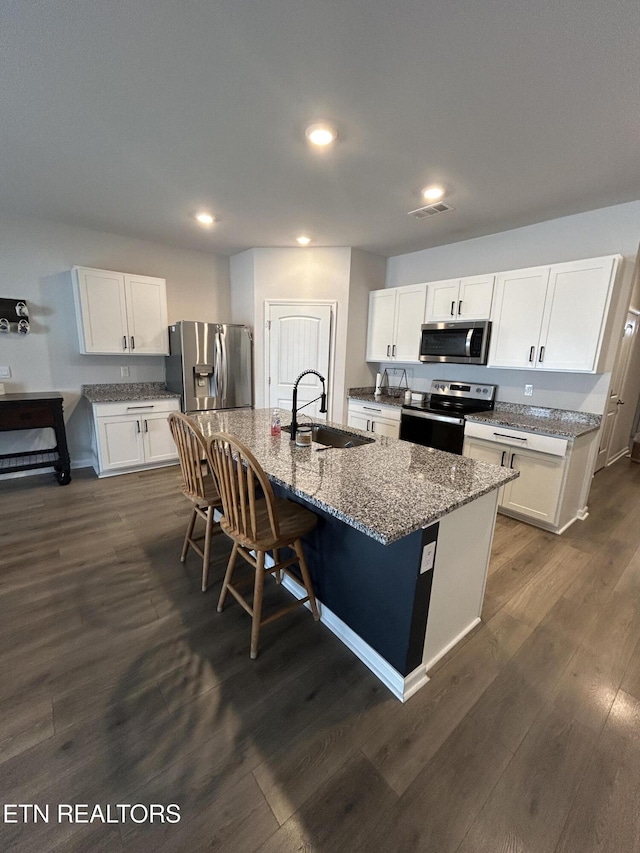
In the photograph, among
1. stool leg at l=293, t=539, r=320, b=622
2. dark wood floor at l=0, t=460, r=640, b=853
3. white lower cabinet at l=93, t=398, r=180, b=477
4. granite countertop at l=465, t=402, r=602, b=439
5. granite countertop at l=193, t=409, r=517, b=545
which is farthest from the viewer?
white lower cabinet at l=93, t=398, r=180, b=477

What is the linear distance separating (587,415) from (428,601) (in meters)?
2.69

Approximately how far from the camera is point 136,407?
393 centimetres

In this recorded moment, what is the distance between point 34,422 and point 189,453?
2.49 m

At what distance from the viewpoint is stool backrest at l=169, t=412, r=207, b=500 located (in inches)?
78.9

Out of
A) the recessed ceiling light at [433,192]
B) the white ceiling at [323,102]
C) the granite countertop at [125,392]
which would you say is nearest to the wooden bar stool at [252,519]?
the white ceiling at [323,102]

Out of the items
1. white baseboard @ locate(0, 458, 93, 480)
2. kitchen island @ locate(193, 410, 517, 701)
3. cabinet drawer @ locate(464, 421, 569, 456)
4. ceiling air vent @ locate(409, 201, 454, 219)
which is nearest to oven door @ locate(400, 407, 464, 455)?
cabinet drawer @ locate(464, 421, 569, 456)

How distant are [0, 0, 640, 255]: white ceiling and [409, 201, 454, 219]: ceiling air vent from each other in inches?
5.1

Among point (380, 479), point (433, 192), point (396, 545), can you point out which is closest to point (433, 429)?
point (433, 192)

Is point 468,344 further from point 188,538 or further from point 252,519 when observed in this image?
point 188,538

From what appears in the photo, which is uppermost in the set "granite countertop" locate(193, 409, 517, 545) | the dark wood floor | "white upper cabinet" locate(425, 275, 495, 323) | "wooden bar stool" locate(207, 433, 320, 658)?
"white upper cabinet" locate(425, 275, 495, 323)

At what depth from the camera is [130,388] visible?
14.2ft

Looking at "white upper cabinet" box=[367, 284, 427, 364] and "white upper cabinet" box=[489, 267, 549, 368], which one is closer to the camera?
"white upper cabinet" box=[489, 267, 549, 368]

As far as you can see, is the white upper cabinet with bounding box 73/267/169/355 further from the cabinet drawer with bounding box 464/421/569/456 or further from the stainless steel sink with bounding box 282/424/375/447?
the cabinet drawer with bounding box 464/421/569/456

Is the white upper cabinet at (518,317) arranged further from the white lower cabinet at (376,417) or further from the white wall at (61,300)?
the white wall at (61,300)
